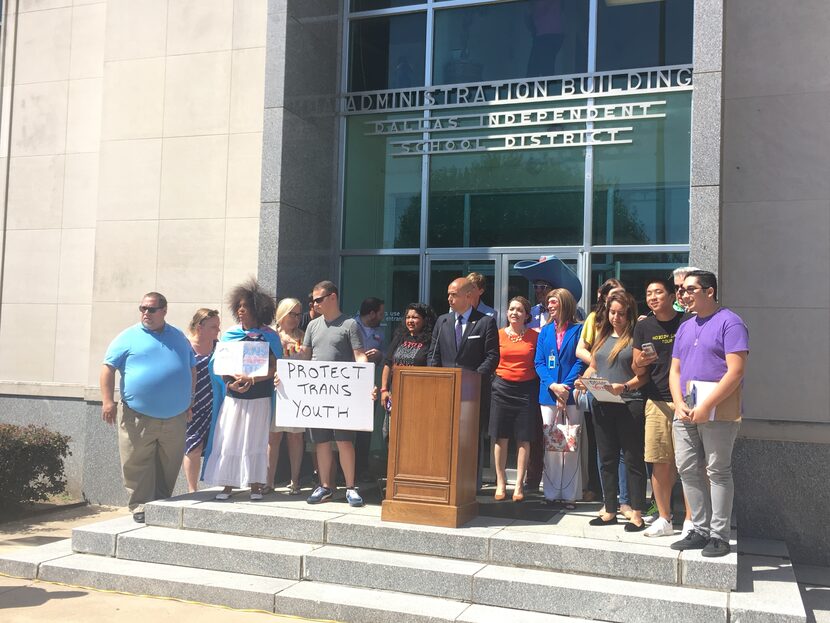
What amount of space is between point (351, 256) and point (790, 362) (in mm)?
5257

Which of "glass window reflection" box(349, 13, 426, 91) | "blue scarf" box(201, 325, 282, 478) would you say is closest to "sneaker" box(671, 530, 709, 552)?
"blue scarf" box(201, 325, 282, 478)

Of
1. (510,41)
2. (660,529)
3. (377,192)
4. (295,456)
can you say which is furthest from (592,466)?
(510,41)

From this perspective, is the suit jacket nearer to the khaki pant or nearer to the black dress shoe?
the black dress shoe

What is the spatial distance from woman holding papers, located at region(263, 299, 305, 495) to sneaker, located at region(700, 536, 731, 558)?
392 centimetres

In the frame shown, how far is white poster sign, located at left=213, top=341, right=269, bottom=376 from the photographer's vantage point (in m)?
7.78

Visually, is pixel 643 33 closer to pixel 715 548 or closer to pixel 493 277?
pixel 493 277

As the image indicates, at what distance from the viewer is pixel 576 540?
6.23 m

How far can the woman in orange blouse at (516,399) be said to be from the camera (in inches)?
295

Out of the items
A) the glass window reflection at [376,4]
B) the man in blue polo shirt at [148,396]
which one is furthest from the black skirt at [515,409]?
the glass window reflection at [376,4]

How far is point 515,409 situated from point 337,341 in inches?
69.5

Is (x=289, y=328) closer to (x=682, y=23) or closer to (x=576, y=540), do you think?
(x=576, y=540)

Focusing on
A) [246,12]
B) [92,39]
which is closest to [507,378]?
[246,12]

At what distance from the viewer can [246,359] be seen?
7.78m

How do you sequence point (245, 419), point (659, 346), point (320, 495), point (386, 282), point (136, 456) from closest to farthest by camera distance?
point (659, 346) → point (320, 495) → point (245, 419) → point (136, 456) → point (386, 282)
